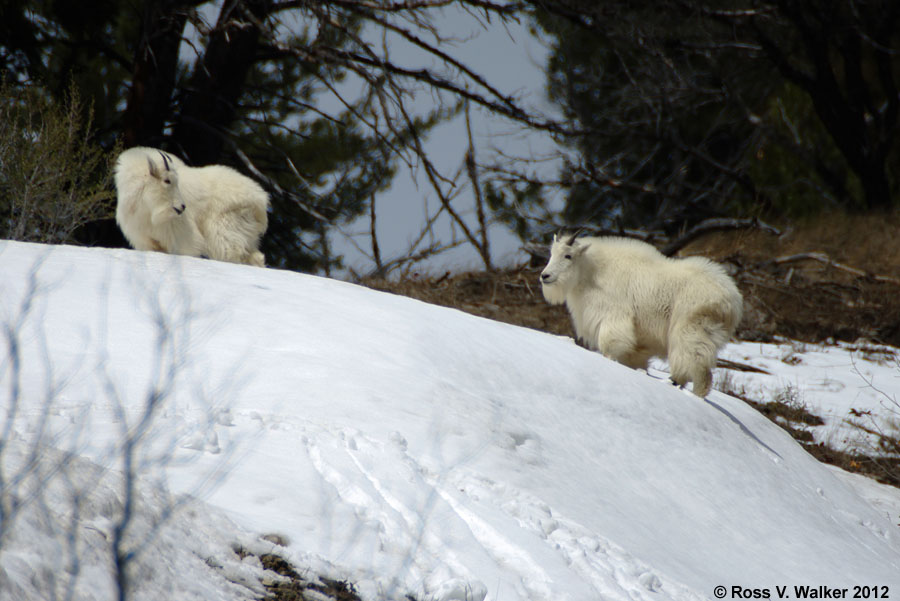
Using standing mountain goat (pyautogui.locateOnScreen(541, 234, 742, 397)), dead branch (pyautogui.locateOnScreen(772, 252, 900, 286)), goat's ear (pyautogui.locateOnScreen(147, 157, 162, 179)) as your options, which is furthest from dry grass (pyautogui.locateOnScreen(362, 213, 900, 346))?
goat's ear (pyautogui.locateOnScreen(147, 157, 162, 179))

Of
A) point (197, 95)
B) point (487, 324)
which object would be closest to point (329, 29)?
point (197, 95)

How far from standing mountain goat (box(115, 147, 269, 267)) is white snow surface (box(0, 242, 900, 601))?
48 centimetres

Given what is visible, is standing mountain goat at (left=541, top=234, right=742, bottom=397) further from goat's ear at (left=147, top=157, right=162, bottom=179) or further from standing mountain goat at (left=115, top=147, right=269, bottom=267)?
goat's ear at (left=147, top=157, right=162, bottom=179)

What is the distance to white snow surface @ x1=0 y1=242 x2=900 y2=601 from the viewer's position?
132 inches

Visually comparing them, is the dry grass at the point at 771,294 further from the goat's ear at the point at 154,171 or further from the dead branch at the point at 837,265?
the goat's ear at the point at 154,171

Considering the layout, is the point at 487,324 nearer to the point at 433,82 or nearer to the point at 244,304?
the point at 244,304

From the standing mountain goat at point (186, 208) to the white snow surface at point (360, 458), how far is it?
18.8 inches

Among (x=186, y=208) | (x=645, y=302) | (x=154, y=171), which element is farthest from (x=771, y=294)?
(x=154, y=171)

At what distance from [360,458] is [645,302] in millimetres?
4005

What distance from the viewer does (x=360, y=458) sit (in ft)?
14.1

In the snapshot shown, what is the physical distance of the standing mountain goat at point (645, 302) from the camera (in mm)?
7273

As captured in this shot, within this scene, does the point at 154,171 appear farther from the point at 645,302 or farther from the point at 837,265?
the point at 837,265

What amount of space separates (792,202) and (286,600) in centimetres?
2089

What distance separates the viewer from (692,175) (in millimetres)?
22719
